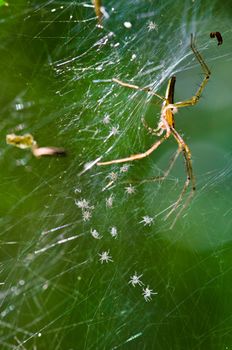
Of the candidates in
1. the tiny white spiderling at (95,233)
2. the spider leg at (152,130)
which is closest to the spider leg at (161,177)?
the spider leg at (152,130)

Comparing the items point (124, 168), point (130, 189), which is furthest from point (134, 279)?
point (124, 168)

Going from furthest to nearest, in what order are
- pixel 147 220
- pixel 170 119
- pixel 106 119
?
pixel 147 220
pixel 106 119
pixel 170 119

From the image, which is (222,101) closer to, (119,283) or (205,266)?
(205,266)

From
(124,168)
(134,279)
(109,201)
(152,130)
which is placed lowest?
(134,279)

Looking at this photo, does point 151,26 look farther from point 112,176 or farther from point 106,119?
point 112,176

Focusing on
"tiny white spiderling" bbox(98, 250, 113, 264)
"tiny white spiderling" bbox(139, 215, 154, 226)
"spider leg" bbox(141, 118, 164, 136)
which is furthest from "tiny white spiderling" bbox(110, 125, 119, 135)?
"tiny white spiderling" bbox(98, 250, 113, 264)

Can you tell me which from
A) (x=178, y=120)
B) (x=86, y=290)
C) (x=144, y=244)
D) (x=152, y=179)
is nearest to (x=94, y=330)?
(x=86, y=290)

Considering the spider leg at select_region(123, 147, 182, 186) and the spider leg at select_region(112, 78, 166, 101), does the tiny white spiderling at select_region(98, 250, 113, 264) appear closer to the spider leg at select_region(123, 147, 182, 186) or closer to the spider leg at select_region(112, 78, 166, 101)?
the spider leg at select_region(123, 147, 182, 186)

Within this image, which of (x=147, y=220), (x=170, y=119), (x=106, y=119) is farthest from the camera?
(x=147, y=220)
